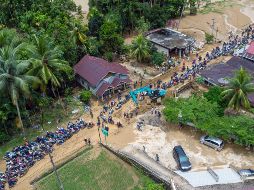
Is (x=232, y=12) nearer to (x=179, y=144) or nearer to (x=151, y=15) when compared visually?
(x=151, y=15)

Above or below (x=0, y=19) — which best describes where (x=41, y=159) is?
below

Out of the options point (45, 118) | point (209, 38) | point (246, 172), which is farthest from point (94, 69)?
point (246, 172)

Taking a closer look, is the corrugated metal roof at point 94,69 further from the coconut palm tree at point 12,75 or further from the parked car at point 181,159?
the parked car at point 181,159

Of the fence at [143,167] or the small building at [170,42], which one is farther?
the small building at [170,42]

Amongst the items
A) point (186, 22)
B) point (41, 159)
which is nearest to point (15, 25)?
point (186, 22)

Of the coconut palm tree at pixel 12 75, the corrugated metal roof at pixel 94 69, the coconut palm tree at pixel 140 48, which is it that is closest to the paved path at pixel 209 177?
the coconut palm tree at pixel 12 75

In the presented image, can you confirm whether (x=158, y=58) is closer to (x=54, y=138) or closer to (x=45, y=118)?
(x=45, y=118)
